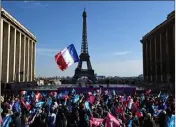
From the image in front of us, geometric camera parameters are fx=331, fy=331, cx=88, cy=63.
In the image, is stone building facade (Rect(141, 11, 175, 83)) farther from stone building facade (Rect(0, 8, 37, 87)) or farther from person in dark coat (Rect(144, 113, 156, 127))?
person in dark coat (Rect(144, 113, 156, 127))

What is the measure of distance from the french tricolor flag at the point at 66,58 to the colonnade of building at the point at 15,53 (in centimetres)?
2989

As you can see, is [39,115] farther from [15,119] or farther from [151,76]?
[151,76]

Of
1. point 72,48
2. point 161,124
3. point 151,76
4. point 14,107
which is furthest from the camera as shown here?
point 151,76

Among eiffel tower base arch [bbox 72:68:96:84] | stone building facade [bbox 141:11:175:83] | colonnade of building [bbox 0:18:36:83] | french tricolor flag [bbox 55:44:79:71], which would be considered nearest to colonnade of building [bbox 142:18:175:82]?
stone building facade [bbox 141:11:175:83]

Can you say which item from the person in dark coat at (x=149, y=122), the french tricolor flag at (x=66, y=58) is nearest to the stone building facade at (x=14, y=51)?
the french tricolor flag at (x=66, y=58)

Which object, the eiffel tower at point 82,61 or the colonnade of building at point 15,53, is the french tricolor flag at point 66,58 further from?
the eiffel tower at point 82,61

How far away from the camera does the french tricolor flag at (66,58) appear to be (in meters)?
23.5

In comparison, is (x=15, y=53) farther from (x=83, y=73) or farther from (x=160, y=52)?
(x=83, y=73)

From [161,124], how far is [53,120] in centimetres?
440

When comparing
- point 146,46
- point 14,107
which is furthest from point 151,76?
point 14,107

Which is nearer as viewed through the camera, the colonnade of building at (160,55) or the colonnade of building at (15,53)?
the colonnade of building at (15,53)

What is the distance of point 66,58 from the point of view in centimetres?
2369

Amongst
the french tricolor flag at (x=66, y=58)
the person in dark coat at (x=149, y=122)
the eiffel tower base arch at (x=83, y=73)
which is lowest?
the person in dark coat at (x=149, y=122)

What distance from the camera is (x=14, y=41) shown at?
66.2 meters
